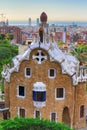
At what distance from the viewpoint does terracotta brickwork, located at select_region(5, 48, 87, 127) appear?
90.3 ft

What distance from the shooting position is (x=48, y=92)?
90.8ft

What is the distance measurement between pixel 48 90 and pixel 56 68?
1.87 meters

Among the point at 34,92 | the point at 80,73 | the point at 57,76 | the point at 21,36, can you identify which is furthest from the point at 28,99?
the point at 21,36

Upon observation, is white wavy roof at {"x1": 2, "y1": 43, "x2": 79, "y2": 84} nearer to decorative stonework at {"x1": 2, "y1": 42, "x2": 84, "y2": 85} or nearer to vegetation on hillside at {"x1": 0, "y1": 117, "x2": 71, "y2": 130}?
decorative stonework at {"x1": 2, "y1": 42, "x2": 84, "y2": 85}

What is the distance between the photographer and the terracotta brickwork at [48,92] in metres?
27.5

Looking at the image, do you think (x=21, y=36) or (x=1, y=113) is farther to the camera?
(x=21, y=36)

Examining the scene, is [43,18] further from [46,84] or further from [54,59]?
[46,84]

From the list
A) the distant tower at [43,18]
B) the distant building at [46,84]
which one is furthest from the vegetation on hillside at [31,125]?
the distant tower at [43,18]

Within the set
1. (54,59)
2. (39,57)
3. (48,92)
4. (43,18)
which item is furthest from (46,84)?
(43,18)

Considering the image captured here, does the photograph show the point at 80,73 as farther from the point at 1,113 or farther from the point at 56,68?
the point at 1,113

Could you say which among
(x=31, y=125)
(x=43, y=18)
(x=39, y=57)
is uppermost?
(x=43, y=18)

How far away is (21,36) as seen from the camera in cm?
12525

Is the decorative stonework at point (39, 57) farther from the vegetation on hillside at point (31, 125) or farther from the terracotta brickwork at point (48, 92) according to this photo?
the vegetation on hillside at point (31, 125)

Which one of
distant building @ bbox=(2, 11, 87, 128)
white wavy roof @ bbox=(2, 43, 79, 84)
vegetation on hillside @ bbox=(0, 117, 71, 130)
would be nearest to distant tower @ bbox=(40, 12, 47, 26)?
distant building @ bbox=(2, 11, 87, 128)
